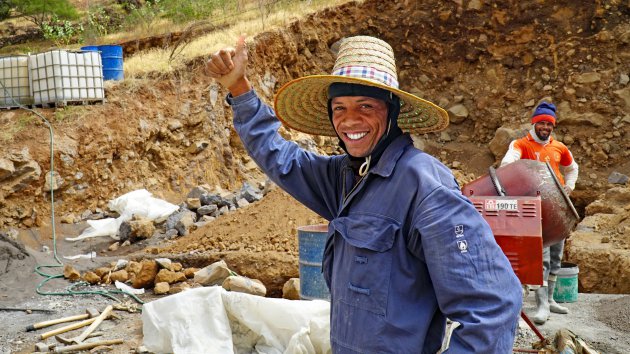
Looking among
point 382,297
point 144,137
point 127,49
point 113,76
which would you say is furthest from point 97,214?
point 382,297

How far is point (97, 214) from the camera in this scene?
11.3 metres

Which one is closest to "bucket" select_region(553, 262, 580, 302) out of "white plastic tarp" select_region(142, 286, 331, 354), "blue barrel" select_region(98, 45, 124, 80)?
"white plastic tarp" select_region(142, 286, 331, 354)

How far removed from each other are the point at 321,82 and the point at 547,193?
1.43 m

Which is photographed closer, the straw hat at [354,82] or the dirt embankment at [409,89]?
the straw hat at [354,82]

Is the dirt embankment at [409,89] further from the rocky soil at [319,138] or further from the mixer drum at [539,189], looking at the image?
the mixer drum at [539,189]

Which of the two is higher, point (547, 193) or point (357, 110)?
point (357, 110)

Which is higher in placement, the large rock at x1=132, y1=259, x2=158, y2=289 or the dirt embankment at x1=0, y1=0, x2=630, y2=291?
the dirt embankment at x1=0, y1=0, x2=630, y2=291

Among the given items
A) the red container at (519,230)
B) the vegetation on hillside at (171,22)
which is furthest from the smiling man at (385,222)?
the vegetation on hillside at (171,22)

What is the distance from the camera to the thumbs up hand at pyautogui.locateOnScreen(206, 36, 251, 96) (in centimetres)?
227

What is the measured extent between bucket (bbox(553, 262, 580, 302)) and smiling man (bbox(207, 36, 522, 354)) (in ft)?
15.6

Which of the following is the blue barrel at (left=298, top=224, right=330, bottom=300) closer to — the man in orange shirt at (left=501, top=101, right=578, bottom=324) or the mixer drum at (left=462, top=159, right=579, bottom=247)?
the man in orange shirt at (left=501, top=101, right=578, bottom=324)

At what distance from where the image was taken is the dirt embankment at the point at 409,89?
1136 cm

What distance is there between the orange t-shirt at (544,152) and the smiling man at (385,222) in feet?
12.4

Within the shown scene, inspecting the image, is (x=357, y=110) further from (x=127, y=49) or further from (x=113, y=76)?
(x=127, y=49)
